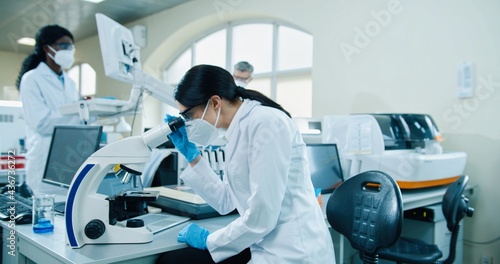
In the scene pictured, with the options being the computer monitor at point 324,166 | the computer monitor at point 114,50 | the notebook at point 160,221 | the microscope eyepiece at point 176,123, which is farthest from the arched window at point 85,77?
the microscope eyepiece at point 176,123

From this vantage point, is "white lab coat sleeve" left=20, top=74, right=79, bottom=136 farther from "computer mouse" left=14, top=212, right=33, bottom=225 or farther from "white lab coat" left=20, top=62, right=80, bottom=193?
"computer mouse" left=14, top=212, right=33, bottom=225

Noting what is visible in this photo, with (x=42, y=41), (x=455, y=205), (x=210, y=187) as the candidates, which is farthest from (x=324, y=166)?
(x=42, y=41)

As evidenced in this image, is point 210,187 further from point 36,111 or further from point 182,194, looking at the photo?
point 36,111

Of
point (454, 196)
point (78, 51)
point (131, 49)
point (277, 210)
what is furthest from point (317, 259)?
point (78, 51)

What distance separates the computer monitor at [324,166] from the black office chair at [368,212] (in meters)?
0.64

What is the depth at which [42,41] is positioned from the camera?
238cm

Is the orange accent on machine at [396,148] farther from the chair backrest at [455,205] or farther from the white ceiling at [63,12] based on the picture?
the white ceiling at [63,12]

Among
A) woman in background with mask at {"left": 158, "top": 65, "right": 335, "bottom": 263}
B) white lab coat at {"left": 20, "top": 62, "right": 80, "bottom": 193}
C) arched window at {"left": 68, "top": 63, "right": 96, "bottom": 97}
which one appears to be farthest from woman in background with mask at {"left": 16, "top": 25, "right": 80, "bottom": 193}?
arched window at {"left": 68, "top": 63, "right": 96, "bottom": 97}

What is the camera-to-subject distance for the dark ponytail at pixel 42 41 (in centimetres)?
236

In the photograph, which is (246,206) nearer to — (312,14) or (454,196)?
(454,196)

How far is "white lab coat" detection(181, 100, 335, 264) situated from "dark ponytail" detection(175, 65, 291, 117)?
0.09 metres

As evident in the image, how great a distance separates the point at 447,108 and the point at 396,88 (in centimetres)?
44

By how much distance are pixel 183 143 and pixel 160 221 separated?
0.31 meters
